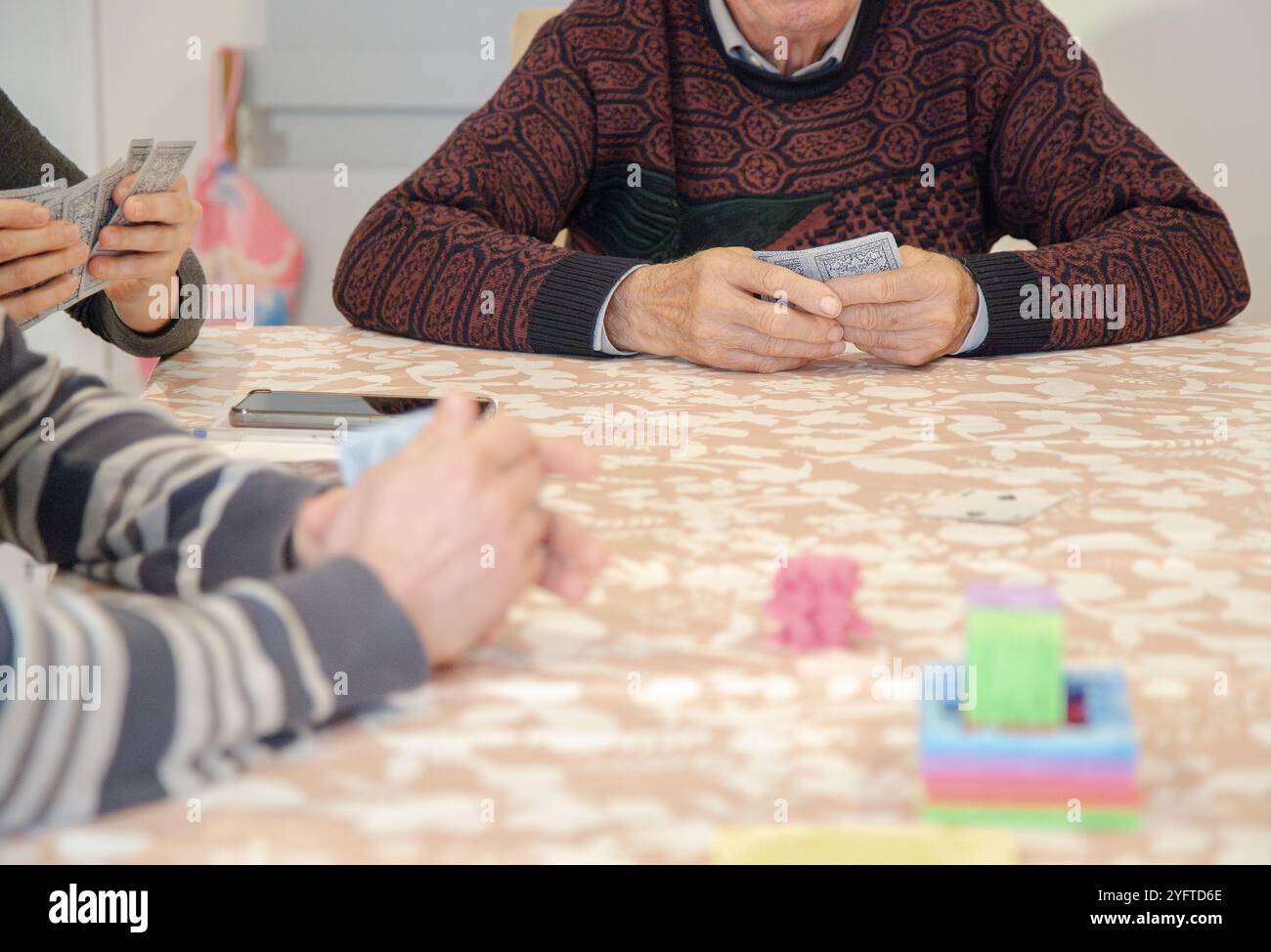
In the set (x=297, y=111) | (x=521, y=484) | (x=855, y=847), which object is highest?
(x=297, y=111)

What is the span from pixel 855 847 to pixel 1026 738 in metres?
0.10

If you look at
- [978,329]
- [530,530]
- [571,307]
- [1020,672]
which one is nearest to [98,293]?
[571,307]

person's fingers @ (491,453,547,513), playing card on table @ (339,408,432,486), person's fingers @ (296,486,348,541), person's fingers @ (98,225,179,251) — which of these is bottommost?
person's fingers @ (296,486,348,541)

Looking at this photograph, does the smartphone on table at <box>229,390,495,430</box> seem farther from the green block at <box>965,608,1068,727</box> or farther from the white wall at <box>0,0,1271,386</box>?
the white wall at <box>0,0,1271,386</box>

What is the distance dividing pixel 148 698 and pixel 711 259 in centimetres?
102

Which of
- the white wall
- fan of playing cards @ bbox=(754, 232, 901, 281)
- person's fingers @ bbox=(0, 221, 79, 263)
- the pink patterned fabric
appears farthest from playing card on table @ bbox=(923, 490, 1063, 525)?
the pink patterned fabric

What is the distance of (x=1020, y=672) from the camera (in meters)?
0.64

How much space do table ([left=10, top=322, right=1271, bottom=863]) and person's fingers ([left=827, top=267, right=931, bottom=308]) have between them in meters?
0.20

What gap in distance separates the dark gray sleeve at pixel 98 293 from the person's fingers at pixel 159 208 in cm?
13

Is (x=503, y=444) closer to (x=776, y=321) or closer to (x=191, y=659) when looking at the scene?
(x=191, y=659)

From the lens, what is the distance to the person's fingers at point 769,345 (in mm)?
1501

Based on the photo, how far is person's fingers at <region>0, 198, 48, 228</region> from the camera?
4.60 ft
